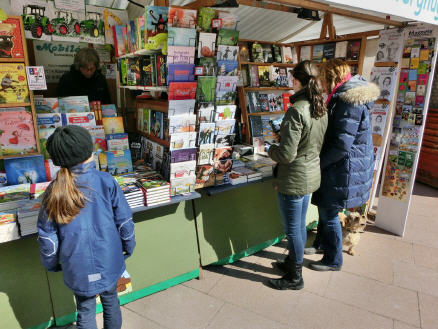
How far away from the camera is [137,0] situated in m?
3.19

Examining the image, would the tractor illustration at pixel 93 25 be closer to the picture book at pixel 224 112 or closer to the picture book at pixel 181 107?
the picture book at pixel 181 107

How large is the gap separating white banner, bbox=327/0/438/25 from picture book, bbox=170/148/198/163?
4.56 feet

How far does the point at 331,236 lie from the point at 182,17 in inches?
85.5

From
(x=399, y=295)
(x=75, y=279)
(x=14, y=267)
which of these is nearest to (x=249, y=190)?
(x=399, y=295)

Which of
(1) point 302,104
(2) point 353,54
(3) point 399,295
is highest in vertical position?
(2) point 353,54

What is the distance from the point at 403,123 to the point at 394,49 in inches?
32.4

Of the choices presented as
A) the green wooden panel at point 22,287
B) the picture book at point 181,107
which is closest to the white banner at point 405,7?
the picture book at point 181,107

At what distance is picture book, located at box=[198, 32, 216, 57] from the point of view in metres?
2.30

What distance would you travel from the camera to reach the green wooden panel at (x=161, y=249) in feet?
8.02

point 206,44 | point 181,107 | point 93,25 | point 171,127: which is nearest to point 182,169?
point 171,127

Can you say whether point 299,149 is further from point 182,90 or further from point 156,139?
point 156,139

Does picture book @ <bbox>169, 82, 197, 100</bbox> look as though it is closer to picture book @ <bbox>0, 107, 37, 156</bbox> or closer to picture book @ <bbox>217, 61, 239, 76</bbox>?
picture book @ <bbox>217, 61, 239, 76</bbox>

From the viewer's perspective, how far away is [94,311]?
Result: 1.88 meters

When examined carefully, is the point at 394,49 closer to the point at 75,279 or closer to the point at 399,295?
the point at 399,295
